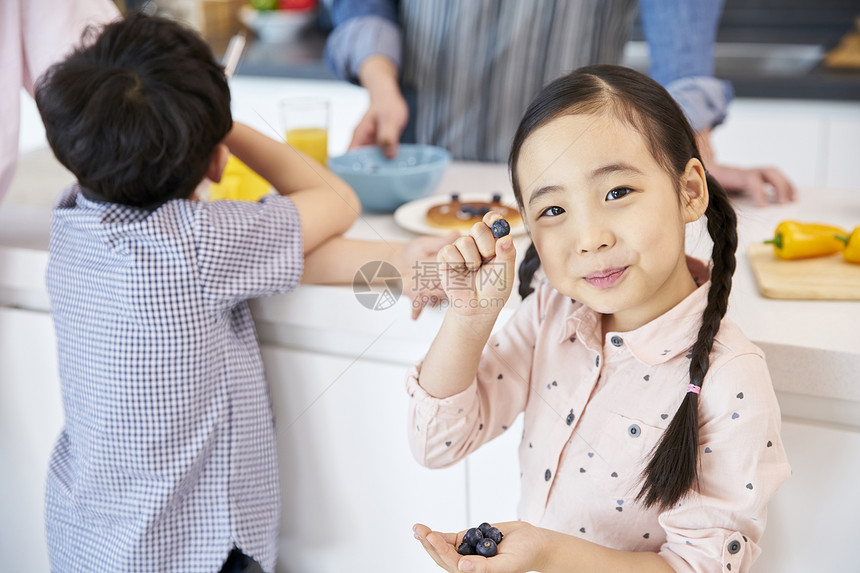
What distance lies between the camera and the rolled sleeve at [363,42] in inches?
59.7

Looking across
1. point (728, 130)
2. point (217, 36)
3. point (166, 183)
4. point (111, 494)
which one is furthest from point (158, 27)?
point (217, 36)

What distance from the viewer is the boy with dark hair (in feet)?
2.97

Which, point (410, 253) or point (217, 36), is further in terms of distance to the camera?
point (217, 36)

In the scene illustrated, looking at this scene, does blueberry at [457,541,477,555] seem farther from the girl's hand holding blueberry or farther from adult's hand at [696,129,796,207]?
adult's hand at [696,129,796,207]

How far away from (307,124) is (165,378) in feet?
1.53

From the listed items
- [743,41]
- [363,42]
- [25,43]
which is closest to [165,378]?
[25,43]

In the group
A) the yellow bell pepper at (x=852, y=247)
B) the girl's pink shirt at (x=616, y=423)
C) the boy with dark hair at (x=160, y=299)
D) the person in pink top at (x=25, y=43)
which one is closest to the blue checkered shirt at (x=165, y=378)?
the boy with dark hair at (x=160, y=299)

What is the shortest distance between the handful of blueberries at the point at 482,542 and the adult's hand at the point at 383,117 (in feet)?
2.49

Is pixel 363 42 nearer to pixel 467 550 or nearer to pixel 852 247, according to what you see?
pixel 852 247

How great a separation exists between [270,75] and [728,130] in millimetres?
1298

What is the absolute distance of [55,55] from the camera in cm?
110

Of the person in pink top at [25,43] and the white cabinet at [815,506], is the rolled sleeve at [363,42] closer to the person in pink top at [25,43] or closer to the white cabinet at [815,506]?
the person in pink top at [25,43]

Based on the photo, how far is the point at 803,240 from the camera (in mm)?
963

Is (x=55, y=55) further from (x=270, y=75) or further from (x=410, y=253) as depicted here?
(x=270, y=75)
